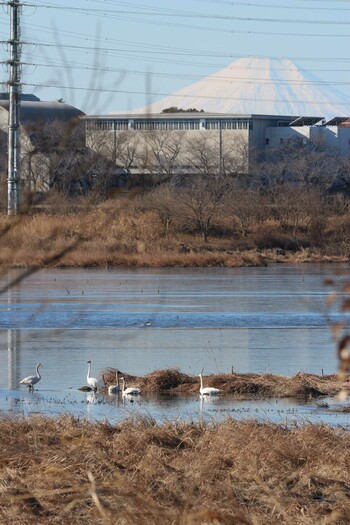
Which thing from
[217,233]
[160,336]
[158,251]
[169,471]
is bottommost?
[160,336]

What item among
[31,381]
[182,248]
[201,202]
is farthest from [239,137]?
[31,381]

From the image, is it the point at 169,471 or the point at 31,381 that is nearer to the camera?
the point at 169,471

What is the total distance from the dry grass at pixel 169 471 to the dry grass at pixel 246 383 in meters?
4.23

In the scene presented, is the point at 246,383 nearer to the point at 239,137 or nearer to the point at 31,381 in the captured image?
the point at 31,381

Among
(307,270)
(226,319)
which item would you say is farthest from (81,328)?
(307,270)

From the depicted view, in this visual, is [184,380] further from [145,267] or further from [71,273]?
[145,267]

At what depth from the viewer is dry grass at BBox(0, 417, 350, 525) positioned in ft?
20.7

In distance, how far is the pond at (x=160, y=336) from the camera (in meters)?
→ 13.4

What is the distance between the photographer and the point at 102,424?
1012cm

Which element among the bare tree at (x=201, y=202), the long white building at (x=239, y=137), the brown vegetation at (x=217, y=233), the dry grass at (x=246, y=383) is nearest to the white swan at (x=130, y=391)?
the dry grass at (x=246, y=383)

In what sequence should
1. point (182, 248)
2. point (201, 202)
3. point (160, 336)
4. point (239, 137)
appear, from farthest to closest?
point (239, 137)
point (201, 202)
point (182, 248)
point (160, 336)

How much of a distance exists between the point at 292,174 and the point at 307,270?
26569 mm

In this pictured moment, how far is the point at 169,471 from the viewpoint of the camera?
791 cm

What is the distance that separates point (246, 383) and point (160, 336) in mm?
6918
